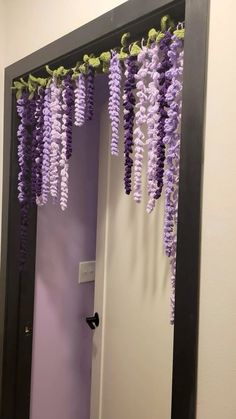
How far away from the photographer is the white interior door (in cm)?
122

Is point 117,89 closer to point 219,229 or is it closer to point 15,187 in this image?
point 219,229

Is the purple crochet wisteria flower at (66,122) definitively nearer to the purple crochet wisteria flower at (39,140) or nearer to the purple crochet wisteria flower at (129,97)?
the purple crochet wisteria flower at (39,140)

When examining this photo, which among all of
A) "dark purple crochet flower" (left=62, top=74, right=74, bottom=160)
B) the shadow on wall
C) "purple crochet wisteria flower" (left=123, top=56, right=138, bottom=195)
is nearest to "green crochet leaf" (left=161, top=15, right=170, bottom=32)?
"purple crochet wisteria flower" (left=123, top=56, right=138, bottom=195)

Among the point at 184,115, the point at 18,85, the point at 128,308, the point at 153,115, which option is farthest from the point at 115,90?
the point at 128,308

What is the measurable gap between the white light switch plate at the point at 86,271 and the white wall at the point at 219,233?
1112 millimetres

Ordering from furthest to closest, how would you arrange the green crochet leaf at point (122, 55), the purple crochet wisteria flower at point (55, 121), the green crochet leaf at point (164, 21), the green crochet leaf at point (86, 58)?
the purple crochet wisteria flower at point (55, 121), the green crochet leaf at point (86, 58), the green crochet leaf at point (122, 55), the green crochet leaf at point (164, 21)

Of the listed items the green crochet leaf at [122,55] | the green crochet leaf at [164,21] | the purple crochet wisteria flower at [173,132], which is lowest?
the purple crochet wisteria flower at [173,132]

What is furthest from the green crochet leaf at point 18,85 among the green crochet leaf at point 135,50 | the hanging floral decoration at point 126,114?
the green crochet leaf at point 135,50

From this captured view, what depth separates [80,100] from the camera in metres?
0.98

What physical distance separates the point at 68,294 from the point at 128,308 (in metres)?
0.44

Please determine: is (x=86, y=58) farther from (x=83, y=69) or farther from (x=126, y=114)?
(x=126, y=114)

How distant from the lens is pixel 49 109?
110 cm

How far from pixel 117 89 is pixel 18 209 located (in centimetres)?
65

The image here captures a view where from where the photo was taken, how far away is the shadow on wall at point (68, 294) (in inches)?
61.8
